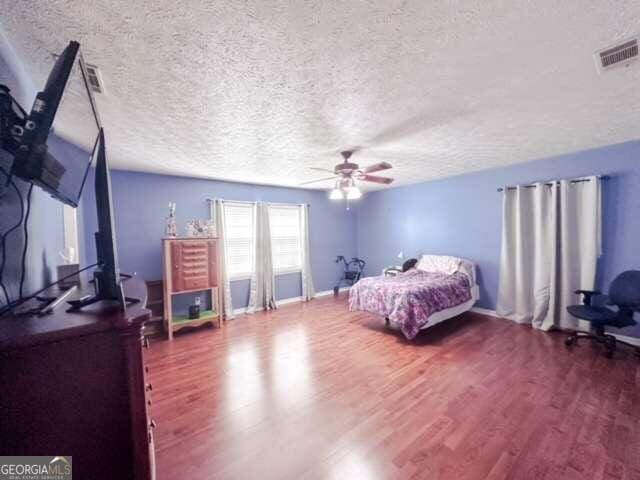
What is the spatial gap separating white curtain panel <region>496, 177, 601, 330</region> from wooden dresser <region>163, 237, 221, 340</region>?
4620 mm

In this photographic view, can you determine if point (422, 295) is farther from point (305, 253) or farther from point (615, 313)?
point (305, 253)

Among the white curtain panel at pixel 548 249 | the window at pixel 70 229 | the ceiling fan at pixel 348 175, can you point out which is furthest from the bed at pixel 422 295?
the window at pixel 70 229

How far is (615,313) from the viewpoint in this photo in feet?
9.55

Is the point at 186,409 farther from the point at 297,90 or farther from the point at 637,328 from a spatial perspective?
the point at 637,328

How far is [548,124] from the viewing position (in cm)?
254

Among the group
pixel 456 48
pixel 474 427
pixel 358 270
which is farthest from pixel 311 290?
pixel 456 48

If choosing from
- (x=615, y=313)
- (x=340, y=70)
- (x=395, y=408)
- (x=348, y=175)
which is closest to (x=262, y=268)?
(x=348, y=175)

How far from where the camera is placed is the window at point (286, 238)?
5367mm

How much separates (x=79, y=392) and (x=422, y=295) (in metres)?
3.43

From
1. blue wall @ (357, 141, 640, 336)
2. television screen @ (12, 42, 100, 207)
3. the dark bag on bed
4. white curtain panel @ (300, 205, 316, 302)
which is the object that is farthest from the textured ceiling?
white curtain panel @ (300, 205, 316, 302)

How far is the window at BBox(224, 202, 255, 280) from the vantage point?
4754 millimetres

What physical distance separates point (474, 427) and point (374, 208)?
489 centimetres

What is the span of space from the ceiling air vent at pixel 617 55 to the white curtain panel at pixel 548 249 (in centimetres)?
229
